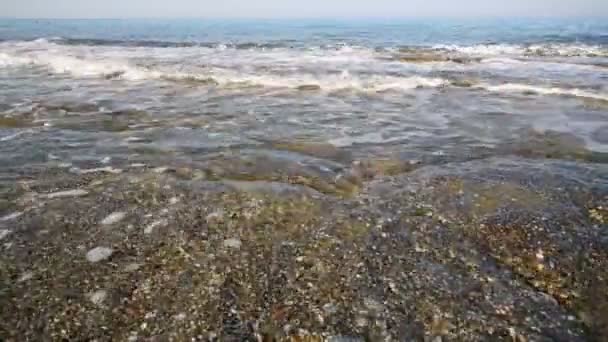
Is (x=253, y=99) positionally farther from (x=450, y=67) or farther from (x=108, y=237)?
(x=450, y=67)

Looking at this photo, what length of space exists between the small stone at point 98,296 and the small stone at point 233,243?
47.9 inches

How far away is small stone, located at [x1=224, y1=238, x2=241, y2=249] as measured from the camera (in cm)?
461

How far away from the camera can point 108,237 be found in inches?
187

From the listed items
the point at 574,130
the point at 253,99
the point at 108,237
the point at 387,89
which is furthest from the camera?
the point at 387,89

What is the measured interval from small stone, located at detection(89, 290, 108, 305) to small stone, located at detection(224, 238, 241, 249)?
122 centimetres

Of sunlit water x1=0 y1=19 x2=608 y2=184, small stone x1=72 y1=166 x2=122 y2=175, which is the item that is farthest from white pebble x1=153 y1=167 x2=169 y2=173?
small stone x1=72 y1=166 x2=122 y2=175

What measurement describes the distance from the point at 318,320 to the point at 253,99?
988 centimetres

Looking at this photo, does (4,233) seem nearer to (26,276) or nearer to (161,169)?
(26,276)

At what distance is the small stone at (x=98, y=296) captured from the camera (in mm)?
3707

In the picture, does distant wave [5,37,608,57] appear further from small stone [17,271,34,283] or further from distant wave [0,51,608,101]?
small stone [17,271,34,283]

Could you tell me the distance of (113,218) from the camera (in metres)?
5.16

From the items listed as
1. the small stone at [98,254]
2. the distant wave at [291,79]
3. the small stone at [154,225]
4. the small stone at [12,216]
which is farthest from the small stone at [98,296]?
the distant wave at [291,79]

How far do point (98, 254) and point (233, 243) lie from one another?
1280mm

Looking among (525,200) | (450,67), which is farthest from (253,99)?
(450,67)
